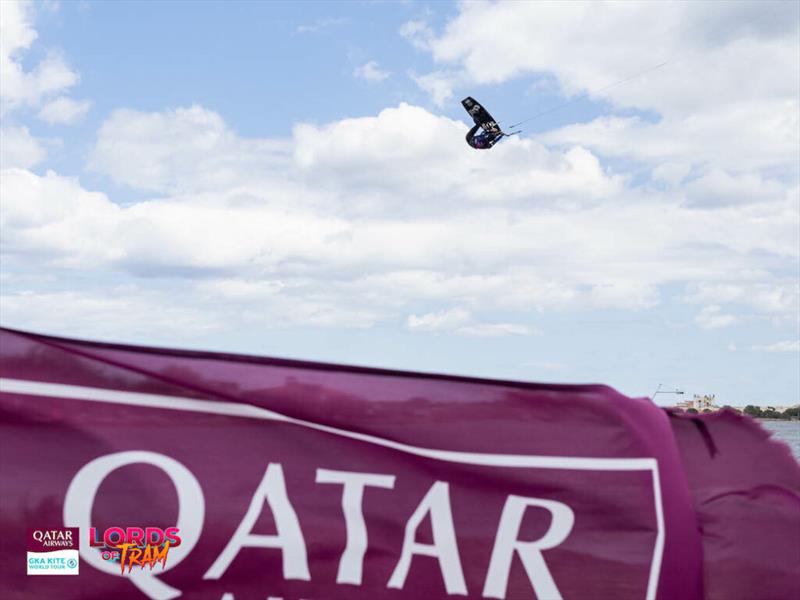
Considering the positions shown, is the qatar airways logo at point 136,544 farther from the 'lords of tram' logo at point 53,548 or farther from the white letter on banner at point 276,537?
the white letter on banner at point 276,537

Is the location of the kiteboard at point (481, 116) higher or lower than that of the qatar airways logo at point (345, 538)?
higher

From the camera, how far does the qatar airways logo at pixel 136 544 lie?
3.91 metres

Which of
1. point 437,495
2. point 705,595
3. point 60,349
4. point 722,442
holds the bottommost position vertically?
point 705,595

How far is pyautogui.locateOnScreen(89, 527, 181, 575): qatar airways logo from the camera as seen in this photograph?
3.91 metres

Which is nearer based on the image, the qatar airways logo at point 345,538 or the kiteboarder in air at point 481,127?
the qatar airways logo at point 345,538

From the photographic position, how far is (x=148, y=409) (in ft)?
13.2

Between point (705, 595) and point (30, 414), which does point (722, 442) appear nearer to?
point (705, 595)

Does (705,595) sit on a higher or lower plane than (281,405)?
lower

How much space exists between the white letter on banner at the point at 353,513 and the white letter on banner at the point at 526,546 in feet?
1.61

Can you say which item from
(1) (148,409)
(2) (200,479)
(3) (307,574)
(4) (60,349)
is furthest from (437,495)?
(4) (60,349)

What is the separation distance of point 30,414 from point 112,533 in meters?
0.59

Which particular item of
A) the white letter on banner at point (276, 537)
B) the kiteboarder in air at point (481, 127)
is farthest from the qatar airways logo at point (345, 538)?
the kiteboarder in air at point (481, 127)

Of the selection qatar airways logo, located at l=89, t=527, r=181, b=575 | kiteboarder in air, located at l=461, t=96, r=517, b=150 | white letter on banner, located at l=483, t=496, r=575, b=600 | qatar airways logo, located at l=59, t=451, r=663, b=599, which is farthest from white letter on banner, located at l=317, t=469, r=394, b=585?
kiteboarder in air, located at l=461, t=96, r=517, b=150

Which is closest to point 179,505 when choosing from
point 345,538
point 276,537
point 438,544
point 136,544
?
point 136,544
